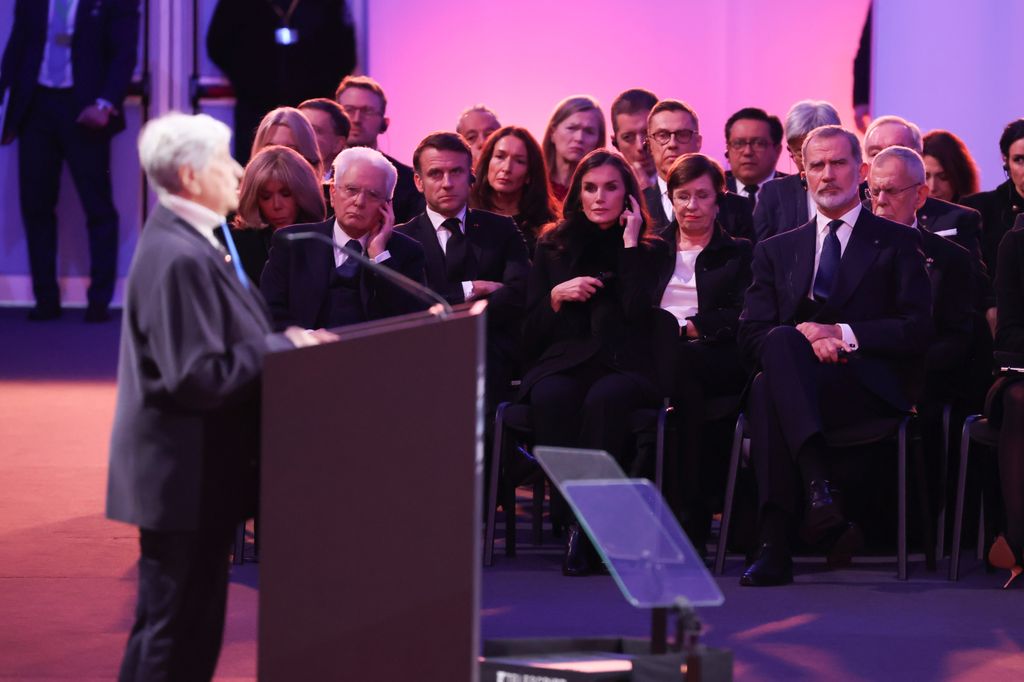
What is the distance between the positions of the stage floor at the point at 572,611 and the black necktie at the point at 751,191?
1.83m

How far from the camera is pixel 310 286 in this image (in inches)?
206

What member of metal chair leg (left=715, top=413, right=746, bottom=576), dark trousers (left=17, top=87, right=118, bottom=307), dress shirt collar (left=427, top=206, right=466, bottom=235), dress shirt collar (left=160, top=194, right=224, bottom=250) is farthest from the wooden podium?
dark trousers (left=17, top=87, right=118, bottom=307)

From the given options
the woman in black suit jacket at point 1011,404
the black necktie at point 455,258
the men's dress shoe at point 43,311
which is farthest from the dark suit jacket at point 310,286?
the men's dress shoe at point 43,311

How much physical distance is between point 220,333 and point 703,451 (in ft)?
9.53

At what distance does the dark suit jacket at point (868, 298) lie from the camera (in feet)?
16.9

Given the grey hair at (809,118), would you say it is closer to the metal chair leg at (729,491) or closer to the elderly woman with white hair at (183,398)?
the metal chair leg at (729,491)

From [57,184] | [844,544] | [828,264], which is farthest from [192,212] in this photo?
[57,184]

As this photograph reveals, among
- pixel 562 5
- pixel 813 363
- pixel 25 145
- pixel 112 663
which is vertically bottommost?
pixel 112 663

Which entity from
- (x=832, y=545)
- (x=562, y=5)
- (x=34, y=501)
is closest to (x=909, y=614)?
(x=832, y=545)

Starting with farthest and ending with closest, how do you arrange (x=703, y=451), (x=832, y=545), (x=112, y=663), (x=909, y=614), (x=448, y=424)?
1. (x=703, y=451)
2. (x=832, y=545)
3. (x=909, y=614)
4. (x=112, y=663)
5. (x=448, y=424)

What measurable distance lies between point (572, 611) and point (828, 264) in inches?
59.3

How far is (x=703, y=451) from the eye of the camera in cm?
557

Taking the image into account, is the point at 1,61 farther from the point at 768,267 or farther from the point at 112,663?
the point at 112,663

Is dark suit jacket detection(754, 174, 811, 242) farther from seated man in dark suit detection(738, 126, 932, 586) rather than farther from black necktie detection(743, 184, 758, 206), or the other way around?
seated man in dark suit detection(738, 126, 932, 586)
